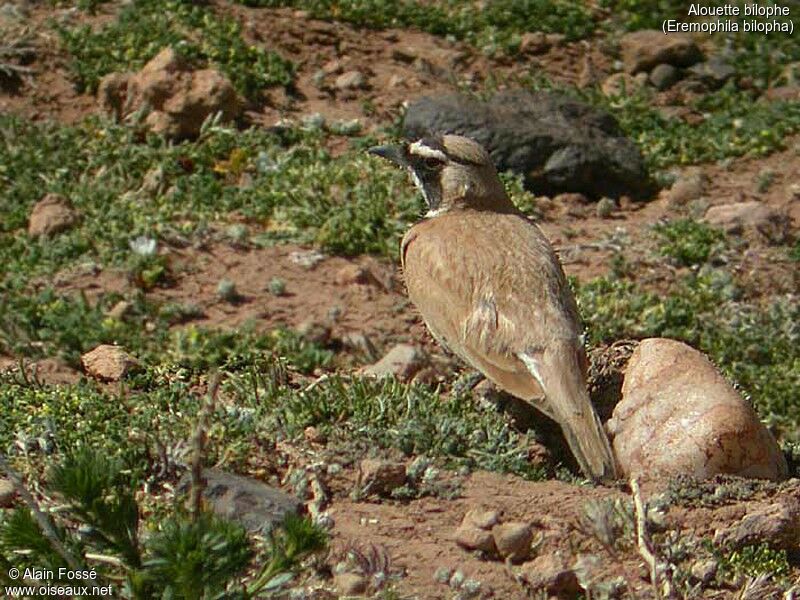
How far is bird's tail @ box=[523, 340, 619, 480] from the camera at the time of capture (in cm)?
616

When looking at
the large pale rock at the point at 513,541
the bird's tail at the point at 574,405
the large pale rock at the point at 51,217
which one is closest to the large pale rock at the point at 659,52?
the large pale rock at the point at 51,217

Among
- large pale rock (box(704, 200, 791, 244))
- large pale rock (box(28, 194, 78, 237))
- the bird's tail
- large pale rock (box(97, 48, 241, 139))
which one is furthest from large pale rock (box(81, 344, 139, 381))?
large pale rock (box(704, 200, 791, 244))

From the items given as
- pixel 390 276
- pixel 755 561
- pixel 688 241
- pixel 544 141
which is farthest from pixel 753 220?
pixel 755 561

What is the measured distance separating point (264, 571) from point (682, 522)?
2.20 m

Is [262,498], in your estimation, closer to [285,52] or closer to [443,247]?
[443,247]

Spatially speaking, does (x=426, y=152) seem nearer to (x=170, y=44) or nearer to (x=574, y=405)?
(x=574, y=405)

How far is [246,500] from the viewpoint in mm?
5676

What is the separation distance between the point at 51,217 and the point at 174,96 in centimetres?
141

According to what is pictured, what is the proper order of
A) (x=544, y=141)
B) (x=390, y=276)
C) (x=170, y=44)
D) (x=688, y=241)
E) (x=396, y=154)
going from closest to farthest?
(x=396, y=154) < (x=390, y=276) < (x=688, y=241) < (x=544, y=141) < (x=170, y=44)

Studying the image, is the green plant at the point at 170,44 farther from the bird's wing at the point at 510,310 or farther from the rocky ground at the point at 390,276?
the bird's wing at the point at 510,310

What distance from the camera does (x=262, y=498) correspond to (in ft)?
18.8

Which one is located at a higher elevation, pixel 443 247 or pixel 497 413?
pixel 443 247

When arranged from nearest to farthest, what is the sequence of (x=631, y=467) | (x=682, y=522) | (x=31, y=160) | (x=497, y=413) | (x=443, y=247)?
(x=682, y=522), (x=631, y=467), (x=497, y=413), (x=443, y=247), (x=31, y=160)

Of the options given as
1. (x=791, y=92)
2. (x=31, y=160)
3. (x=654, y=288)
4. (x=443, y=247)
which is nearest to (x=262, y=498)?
(x=443, y=247)
